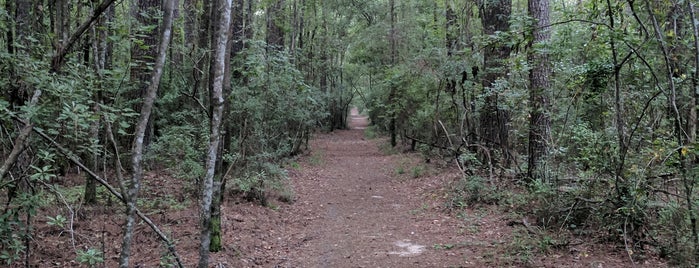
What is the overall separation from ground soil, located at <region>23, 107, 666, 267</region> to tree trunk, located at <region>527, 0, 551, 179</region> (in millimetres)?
1305

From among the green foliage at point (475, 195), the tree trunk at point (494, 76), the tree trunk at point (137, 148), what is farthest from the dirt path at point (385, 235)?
the tree trunk at point (137, 148)

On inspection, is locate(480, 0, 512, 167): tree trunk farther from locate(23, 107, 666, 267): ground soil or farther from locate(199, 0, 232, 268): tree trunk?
locate(199, 0, 232, 268): tree trunk

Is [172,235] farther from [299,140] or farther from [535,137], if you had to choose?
[299,140]

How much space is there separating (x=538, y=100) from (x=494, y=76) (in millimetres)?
3087

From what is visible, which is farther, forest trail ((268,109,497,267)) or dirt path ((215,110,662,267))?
forest trail ((268,109,497,267))

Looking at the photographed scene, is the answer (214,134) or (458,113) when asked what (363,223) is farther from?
(458,113)

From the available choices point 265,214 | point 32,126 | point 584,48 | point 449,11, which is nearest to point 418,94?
point 449,11

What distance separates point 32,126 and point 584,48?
6.76 m

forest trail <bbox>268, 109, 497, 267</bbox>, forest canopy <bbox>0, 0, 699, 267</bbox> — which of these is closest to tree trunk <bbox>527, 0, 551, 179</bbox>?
forest canopy <bbox>0, 0, 699, 267</bbox>

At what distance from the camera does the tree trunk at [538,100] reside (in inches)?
314

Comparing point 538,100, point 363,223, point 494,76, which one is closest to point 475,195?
point 538,100

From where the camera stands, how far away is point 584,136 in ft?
20.7

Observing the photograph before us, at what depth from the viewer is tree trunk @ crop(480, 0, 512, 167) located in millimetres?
10539

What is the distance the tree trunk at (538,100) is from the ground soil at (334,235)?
1305mm
